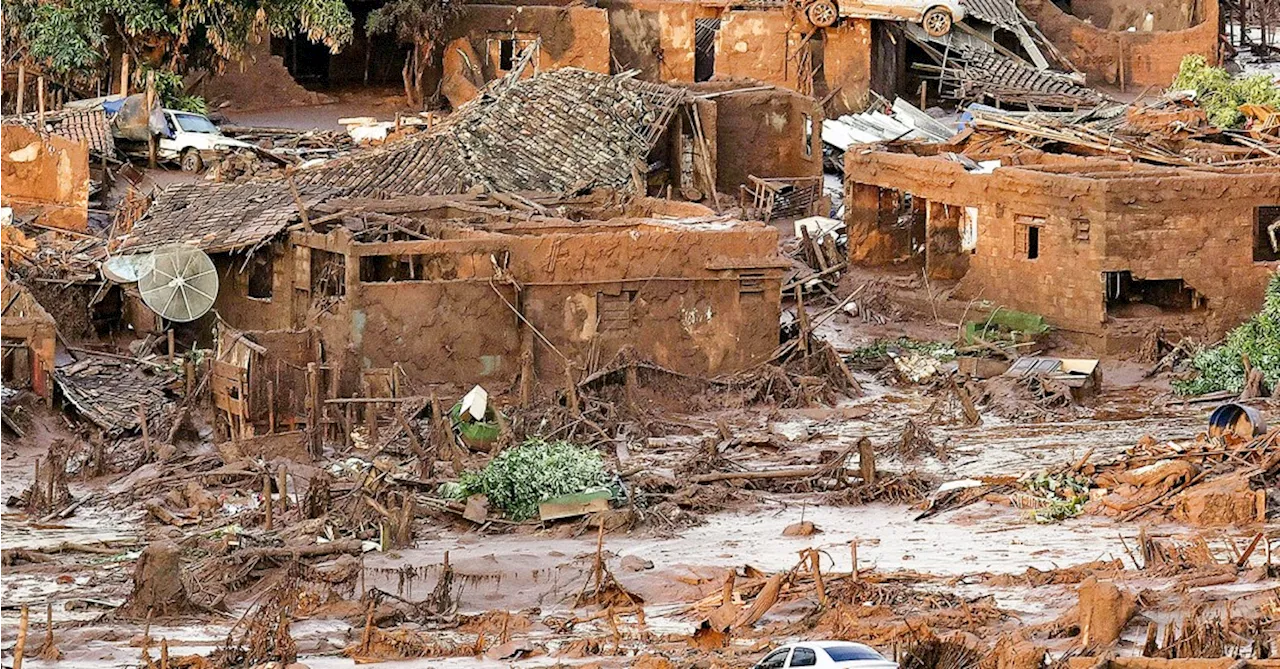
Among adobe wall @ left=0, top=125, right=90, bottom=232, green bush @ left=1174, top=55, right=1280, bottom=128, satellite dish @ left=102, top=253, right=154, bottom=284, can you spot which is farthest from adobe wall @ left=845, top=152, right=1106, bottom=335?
adobe wall @ left=0, top=125, right=90, bottom=232

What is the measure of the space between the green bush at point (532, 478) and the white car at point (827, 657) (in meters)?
6.61

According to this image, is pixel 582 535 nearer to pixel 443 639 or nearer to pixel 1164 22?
pixel 443 639

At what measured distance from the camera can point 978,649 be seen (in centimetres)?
2009

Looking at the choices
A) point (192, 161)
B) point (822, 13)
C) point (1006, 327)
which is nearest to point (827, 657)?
point (1006, 327)

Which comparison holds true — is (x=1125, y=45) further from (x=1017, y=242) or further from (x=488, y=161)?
(x=488, y=161)

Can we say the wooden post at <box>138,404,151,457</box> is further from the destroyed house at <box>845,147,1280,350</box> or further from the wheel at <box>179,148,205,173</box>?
the wheel at <box>179,148,205,173</box>

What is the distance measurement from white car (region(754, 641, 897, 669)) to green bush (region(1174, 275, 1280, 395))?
1288cm

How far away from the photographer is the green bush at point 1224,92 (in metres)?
41.5

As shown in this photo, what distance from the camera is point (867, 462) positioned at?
27.2 meters

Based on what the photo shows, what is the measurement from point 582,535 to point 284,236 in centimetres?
779

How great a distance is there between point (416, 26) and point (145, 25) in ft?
16.6

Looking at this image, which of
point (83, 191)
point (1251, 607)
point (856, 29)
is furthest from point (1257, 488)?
point (856, 29)

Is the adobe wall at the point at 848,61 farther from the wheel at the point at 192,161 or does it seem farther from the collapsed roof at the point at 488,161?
the wheel at the point at 192,161

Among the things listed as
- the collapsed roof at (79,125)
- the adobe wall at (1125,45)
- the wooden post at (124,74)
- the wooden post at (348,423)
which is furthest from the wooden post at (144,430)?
the adobe wall at (1125,45)
